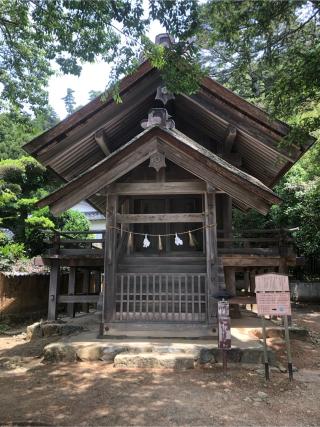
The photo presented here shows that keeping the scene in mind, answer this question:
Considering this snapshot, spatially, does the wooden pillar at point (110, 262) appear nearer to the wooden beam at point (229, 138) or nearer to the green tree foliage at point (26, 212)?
the wooden beam at point (229, 138)

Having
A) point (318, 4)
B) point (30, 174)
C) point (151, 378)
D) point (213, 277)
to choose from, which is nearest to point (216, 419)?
point (151, 378)

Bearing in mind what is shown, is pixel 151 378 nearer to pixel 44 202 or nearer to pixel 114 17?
pixel 44 202

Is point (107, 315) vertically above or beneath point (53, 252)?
beneath

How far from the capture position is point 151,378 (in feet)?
20.3

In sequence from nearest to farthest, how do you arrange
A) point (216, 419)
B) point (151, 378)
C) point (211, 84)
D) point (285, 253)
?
1. point (216, 419)
2. point (151, 378)
3. point (285, 253)
4. point (211, 84)

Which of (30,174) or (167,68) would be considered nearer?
(167,68)

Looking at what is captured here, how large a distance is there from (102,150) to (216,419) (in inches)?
352

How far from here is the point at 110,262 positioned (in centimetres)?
861

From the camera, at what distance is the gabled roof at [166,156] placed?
8094 millimetres

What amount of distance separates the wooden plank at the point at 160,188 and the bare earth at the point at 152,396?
399cm

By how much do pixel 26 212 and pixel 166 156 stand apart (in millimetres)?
12958

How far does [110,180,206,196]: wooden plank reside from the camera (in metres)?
8.71

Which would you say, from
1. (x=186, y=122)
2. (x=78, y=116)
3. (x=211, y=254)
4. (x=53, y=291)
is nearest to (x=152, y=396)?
(x=211, y=254)

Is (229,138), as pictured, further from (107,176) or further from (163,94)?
(107,176)
